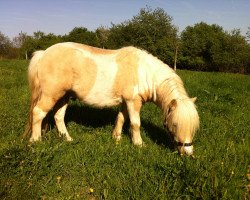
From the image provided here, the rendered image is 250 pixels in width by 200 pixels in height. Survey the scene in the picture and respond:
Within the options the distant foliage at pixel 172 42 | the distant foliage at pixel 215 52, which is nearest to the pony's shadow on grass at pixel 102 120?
the distant foliage at pixel 172 42

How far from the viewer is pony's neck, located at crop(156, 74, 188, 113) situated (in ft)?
18.5

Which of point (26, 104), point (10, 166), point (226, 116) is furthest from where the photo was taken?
point (26, 104)

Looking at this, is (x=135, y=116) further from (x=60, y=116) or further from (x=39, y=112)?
(x=39, y=112)

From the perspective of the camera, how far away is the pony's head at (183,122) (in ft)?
16.4

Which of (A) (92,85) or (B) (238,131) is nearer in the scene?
(A) (92,85)

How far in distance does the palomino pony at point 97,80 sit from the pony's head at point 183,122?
0.56 metres

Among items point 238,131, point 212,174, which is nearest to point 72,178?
point 212,174

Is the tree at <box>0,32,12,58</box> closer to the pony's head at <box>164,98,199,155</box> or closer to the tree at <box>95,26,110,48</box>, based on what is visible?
the tree at <box>95,26,110,48</box>

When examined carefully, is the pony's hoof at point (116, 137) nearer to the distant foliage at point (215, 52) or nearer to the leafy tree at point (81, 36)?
the distant foliage at point (215, 52)

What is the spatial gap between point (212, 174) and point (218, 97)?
22.9 feet

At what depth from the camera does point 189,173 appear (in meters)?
3.97

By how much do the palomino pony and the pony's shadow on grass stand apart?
2.32 feet

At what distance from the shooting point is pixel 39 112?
600 centimetres

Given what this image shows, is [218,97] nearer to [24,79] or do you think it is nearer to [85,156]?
[85,156]
